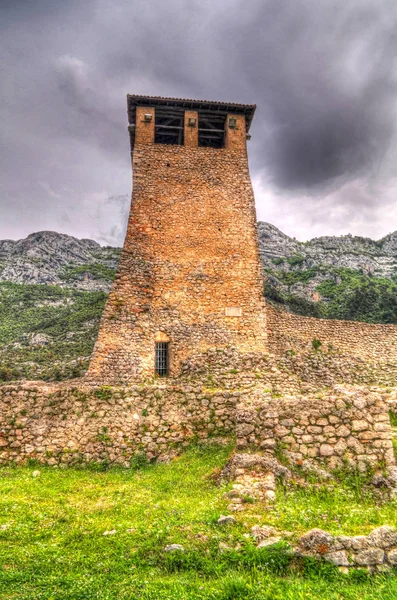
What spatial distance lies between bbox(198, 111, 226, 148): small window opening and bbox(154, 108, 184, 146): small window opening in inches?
38.5

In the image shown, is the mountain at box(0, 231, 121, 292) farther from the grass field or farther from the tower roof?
the grass field

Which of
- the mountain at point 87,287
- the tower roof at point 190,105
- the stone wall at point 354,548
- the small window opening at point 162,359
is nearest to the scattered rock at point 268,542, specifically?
the stone wall at point 354,548

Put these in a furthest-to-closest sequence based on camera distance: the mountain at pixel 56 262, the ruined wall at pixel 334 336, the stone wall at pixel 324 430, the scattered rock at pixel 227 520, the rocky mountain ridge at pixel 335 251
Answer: the rocky mountain ridge at pixel 335 251
the mountain at pixel 56 262
the ruined wall at pixel 334 336
the stone wall at pixel 324 430
the scattered rock at pixel 227 520

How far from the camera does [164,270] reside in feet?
46.4

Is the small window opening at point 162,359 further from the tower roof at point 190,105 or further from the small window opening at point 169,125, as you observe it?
the tower roof at point 190,105

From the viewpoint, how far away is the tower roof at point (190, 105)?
17.0 metres

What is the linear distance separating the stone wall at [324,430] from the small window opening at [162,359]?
6.51 m

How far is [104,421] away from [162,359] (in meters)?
4.38

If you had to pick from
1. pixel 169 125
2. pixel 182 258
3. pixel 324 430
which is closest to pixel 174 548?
pixel 324 430

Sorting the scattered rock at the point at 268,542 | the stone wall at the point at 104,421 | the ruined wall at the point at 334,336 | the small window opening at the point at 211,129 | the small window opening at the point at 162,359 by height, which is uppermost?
the small window opening at the point at 211,129

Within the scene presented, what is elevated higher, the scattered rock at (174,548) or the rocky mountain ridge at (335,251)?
the rocky mountain ridge at (335,251)

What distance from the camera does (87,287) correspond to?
7656 centimetres

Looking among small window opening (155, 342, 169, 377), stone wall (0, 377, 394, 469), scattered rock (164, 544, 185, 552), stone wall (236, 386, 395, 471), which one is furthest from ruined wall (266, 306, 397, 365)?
scattered rock (164, 544, 185, 552)

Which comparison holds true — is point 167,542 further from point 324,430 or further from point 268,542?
point 324,430
